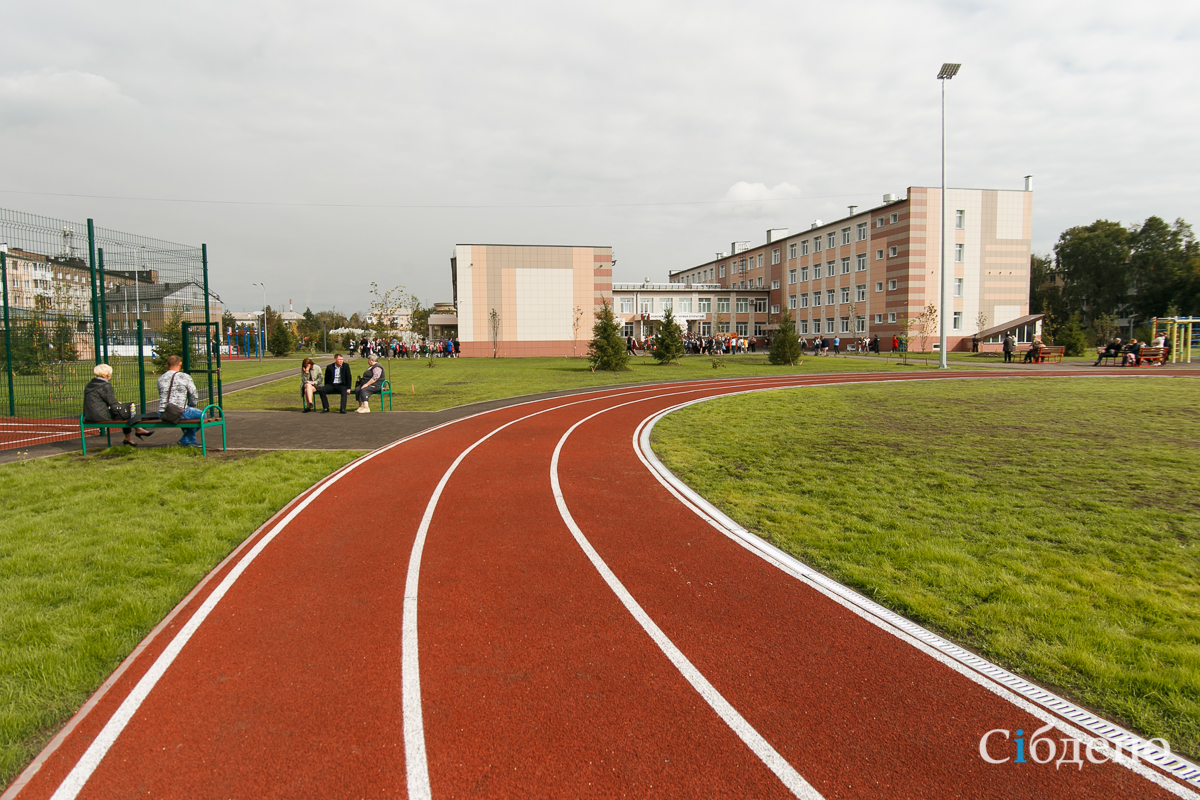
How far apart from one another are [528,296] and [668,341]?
89.4 feet

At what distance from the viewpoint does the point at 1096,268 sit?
259 ft

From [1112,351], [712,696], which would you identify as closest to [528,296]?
[1112,351]

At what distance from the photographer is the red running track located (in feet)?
9.54

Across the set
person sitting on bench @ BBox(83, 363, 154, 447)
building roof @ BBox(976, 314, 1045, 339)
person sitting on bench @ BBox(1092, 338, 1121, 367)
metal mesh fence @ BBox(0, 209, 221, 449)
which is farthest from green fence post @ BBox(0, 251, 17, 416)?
building roof @ BBox(976, 314, 1045, 339)

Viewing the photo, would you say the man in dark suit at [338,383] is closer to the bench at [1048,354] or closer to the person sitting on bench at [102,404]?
the person sitting on bench at [102,404]

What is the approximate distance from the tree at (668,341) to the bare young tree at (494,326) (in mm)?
24310

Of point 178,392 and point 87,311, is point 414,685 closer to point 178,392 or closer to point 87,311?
point 178,392

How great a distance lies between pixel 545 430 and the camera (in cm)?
1329

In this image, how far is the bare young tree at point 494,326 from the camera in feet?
189

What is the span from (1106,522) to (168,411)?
→ 12984 mm

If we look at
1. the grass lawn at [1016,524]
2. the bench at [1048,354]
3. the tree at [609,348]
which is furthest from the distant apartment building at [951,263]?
the grass lawn at [1016,524]

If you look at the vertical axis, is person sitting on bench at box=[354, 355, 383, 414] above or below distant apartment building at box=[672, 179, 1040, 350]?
below

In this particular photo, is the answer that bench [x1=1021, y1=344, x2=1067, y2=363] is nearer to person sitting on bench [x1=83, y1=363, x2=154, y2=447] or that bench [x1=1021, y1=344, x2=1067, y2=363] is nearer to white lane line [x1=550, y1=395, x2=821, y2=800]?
white lane line [x1=550, y1=395, x2=821, y2=800]

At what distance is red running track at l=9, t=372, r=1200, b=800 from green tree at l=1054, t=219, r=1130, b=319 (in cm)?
9708
